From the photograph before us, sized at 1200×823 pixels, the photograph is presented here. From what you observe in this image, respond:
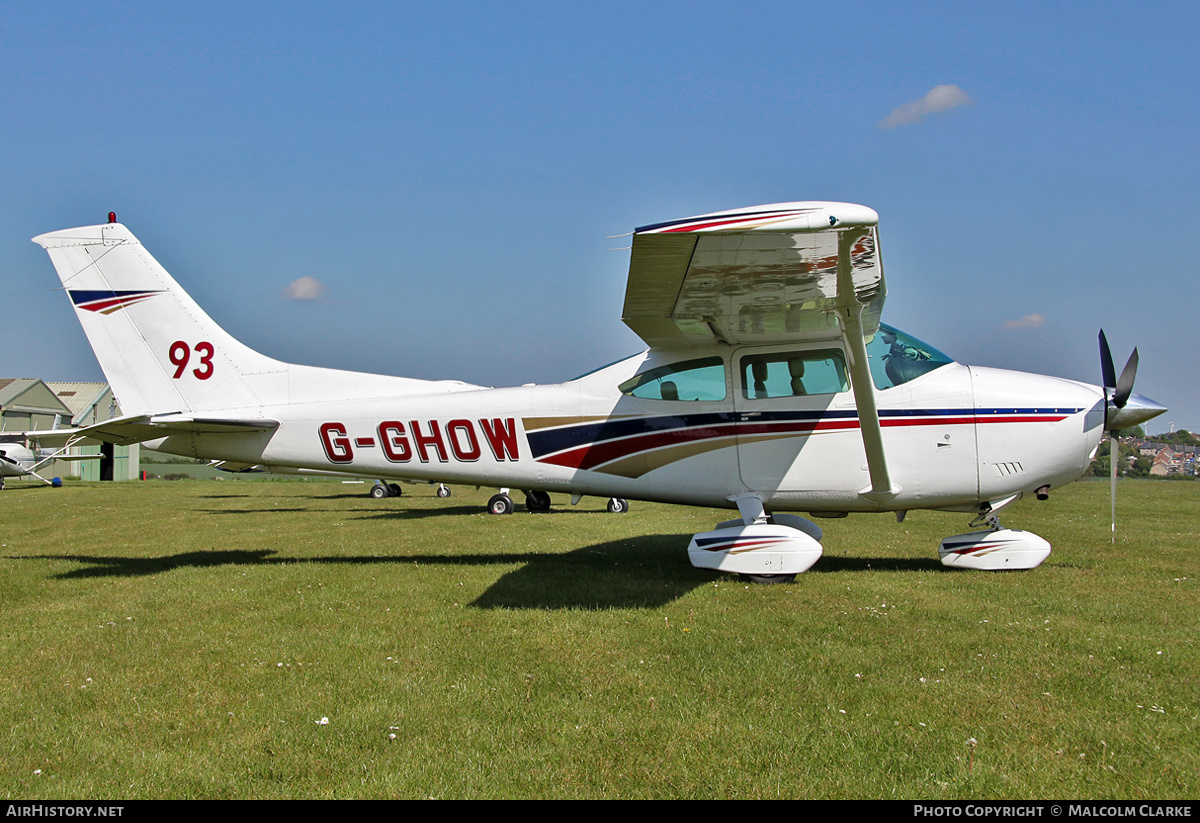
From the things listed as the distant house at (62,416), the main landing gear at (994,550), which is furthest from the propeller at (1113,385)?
the distant house at (62,416)

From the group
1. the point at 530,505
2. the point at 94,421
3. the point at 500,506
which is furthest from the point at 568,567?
the point at 94,421

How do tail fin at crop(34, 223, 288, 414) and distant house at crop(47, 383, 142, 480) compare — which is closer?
tail fin at crop(34, 223, 288, 414)

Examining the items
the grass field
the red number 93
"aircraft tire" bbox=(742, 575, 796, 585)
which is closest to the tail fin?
the red number 93

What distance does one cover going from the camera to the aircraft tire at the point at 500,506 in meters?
17.4

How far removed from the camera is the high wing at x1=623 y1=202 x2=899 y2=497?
496 centimetres

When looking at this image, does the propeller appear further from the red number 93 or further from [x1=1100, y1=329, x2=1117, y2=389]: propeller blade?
the red number 93

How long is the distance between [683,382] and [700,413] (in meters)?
0.36

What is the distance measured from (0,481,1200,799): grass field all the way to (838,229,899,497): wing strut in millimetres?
1006

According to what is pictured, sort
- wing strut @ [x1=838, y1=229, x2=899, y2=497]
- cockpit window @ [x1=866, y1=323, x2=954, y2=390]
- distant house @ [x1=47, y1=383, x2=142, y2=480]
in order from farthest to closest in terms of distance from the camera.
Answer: distant house @ [x1=47, y1=383, x2=142, y2=480]
cockpit window @ [x1=866, y1=323, x2=954, y2=390]
wing strut @ [x1=838, y1=229, x2=899, y2=497]

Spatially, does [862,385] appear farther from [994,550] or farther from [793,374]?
[994,550]

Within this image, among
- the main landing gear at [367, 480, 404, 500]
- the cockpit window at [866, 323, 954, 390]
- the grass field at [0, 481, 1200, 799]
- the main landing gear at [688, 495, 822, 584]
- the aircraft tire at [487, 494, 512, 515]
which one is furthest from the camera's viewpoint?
the main landing gear at [367, 480, 404, 500]

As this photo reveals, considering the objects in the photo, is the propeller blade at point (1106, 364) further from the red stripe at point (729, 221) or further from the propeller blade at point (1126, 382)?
the red stripe at point (729, 221)

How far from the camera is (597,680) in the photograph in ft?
14.6
